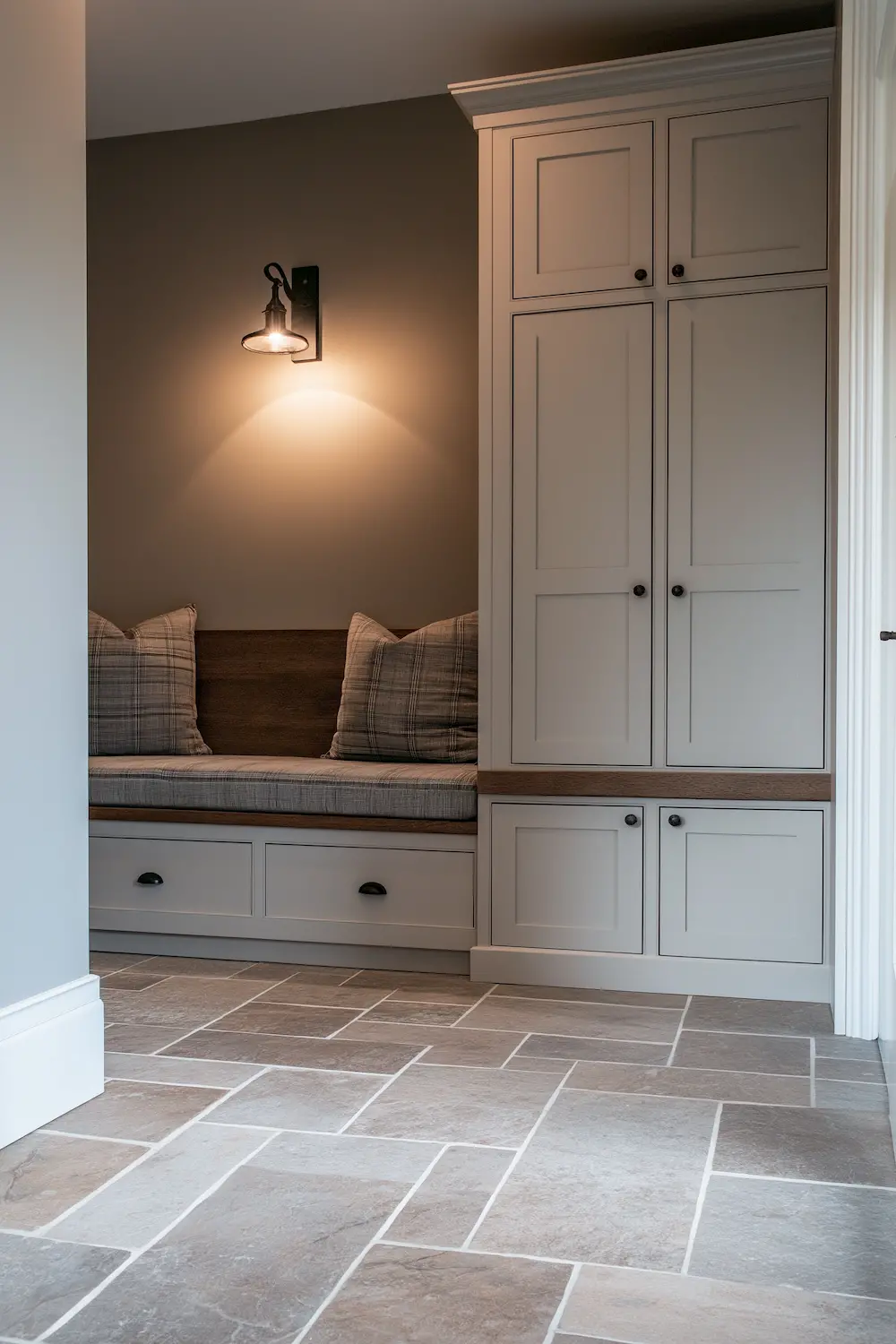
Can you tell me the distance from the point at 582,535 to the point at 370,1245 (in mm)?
1947

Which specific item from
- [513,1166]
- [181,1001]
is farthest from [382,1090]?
[181,1001]

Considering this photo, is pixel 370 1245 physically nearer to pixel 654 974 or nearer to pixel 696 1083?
pixel 696 1083

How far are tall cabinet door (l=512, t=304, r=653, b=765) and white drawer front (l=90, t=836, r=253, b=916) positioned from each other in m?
0.92

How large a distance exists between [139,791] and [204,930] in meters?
0.46

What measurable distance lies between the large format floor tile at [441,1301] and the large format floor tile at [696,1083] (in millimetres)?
762

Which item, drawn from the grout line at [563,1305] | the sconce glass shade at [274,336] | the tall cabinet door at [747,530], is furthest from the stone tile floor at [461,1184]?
the sconce glass shade at [274,336]

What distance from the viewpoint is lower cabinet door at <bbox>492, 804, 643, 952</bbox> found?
3105 mm

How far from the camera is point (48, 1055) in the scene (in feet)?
7.06

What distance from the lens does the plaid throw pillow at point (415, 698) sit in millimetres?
3625

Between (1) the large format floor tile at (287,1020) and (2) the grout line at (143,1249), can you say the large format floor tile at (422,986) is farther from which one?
(2) the grout line at (143,1249)

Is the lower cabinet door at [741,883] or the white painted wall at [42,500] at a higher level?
the white painted wall at [42,500]

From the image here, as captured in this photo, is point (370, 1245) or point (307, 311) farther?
point (307, 311)

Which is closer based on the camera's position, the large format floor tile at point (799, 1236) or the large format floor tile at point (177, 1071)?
the large format floor tile at point (799, 1236)

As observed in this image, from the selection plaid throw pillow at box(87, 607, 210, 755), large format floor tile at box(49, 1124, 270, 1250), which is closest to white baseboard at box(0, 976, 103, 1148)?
large format floor tile at box(49, 1124, 270, 1250)
